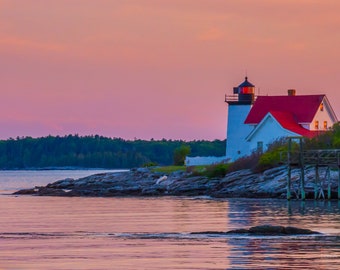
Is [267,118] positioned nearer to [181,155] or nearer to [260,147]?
[260,147]

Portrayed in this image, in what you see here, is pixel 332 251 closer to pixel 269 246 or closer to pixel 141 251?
pixel 269 246

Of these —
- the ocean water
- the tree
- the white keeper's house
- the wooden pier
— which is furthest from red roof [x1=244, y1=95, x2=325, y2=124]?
the ocean water

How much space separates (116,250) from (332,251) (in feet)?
20.6

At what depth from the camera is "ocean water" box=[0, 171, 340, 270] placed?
90.1ft

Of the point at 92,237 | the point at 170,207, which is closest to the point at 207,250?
the point at 92,237

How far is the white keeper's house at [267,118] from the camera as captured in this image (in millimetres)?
84062

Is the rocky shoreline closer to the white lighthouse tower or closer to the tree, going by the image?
the white lighthouse tower

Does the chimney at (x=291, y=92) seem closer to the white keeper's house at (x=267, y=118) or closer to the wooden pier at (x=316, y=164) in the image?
the white keeper's house at (x=267, y=118)

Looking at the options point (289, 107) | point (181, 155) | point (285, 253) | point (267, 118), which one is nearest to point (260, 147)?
point (267, 118)

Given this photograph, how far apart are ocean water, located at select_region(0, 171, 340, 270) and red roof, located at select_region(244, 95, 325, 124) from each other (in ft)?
91.3

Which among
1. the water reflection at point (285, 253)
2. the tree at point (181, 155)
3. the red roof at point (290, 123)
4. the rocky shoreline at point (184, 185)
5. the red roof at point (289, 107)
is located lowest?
the water reflection at point (285, 253)

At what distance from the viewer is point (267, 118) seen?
83.9m

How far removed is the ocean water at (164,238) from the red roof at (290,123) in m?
24.0

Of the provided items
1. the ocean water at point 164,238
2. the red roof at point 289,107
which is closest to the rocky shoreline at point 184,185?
the ocean water at point 164,238
